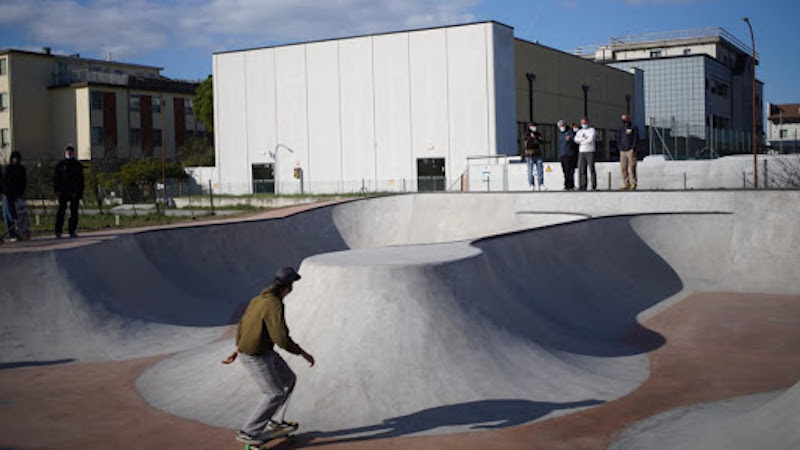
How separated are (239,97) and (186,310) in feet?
104

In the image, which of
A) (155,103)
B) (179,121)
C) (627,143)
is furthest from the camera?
(179,121)

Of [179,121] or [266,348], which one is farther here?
[179,121]

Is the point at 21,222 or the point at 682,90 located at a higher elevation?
the point at 682,90

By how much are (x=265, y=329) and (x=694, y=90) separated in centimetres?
6439

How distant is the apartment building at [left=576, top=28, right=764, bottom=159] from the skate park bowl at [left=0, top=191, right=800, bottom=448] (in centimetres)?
3485

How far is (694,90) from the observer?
63.4 meters

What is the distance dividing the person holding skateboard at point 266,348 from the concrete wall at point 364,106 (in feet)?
100

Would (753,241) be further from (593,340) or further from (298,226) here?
(298,226)

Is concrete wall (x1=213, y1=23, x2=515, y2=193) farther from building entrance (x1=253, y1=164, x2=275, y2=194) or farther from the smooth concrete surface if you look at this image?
the smooth concrete surface

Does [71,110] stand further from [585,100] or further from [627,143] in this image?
[627,143]

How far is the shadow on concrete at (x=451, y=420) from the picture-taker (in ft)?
22.8

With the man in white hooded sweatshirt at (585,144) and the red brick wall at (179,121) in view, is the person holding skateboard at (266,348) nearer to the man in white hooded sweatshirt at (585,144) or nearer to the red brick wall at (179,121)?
the man in white hooded sweatshirt at (585,144)

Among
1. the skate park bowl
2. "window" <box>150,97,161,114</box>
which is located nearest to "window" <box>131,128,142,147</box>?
"window" <box>150,97,161,114</box>

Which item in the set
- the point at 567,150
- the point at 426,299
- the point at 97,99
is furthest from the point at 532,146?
the point at 97,99
